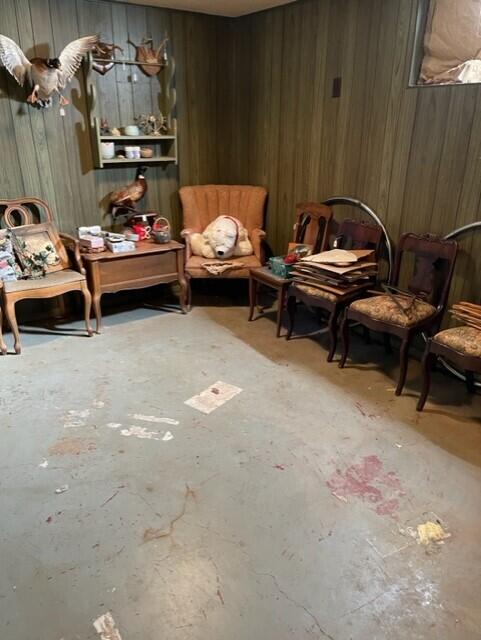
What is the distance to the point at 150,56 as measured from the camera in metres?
3.88

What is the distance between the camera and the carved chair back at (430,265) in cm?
283

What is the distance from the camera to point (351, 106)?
11.2ft

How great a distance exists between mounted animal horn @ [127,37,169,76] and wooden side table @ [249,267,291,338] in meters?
1.84

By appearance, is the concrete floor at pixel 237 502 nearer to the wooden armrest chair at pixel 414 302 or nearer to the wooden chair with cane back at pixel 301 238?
the wooden armrest chair at pixel 414 302

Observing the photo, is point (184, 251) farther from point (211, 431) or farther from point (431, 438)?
point (431, 438)

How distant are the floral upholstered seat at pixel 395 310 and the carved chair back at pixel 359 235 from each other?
51 cm

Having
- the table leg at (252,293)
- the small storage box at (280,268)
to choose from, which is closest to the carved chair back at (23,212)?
the table leg at (252,293)

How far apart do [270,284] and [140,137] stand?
1625 millimetres

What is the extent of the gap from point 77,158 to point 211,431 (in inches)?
99.0

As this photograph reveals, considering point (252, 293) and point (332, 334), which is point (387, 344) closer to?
point (332, 334)

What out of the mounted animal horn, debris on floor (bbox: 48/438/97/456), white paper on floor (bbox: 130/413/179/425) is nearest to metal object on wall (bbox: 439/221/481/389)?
white paper on floor (bbox: 130/413/179/425)

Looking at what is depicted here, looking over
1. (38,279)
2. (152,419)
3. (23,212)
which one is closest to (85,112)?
(23,212)

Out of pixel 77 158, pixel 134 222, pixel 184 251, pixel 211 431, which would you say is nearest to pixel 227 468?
pixel 211 431

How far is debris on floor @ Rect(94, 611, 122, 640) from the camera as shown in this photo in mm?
1478
